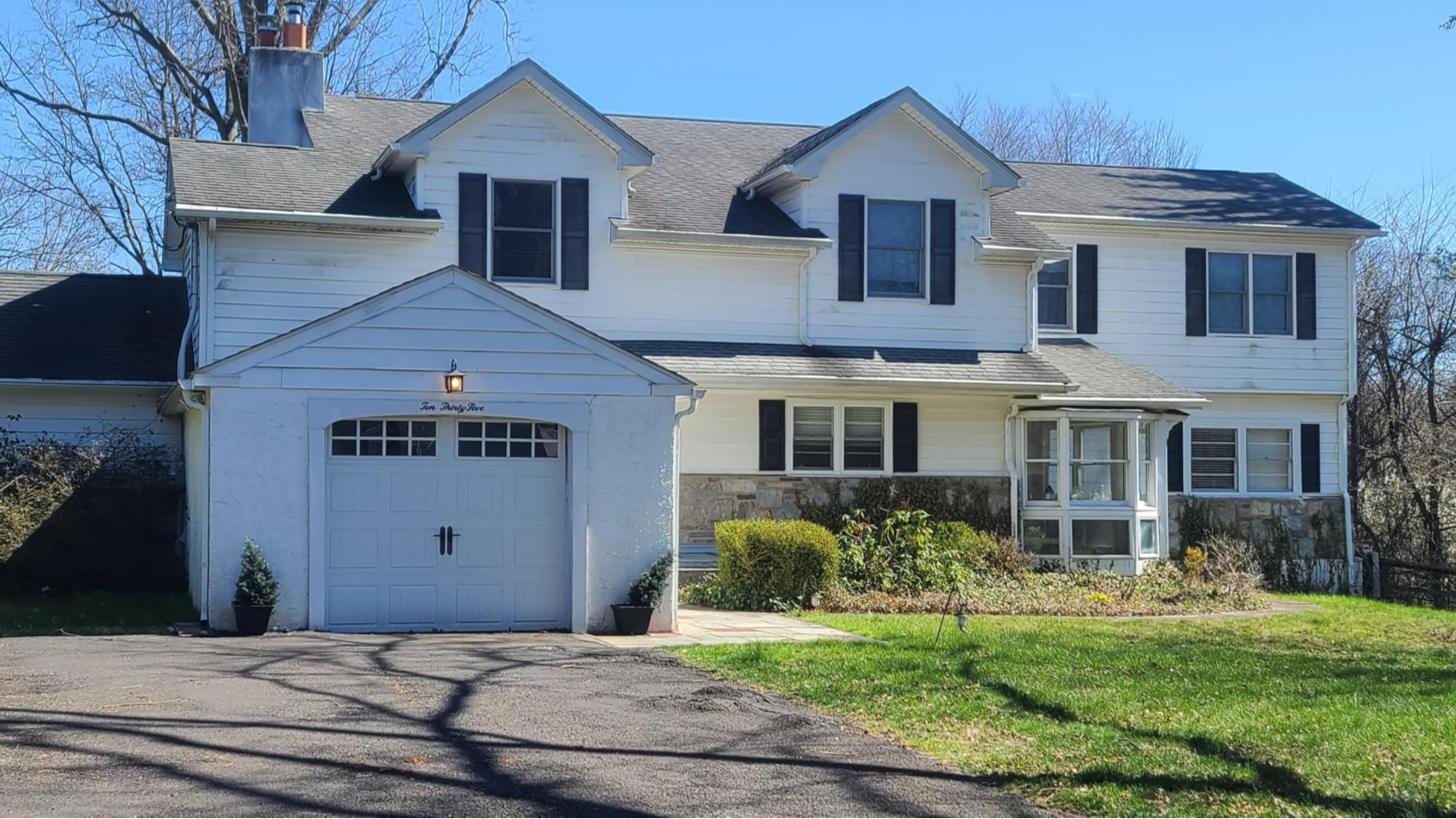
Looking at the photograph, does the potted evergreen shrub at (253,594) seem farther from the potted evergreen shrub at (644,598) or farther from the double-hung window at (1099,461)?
Answer: the double-hung window at (1099,461)

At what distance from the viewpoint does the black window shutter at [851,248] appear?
20.7m

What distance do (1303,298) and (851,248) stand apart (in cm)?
842

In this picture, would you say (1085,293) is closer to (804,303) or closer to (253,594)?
A: (804,303)

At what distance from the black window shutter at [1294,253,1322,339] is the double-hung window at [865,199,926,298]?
23.8 feet

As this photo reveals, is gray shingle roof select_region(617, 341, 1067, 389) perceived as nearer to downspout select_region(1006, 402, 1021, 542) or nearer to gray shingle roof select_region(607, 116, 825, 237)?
downspout select_region(1006, 402, 1021, 542)

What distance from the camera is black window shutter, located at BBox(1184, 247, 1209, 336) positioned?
24.0m

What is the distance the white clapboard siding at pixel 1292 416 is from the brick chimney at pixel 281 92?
574 inches

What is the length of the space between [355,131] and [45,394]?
18.4 ft

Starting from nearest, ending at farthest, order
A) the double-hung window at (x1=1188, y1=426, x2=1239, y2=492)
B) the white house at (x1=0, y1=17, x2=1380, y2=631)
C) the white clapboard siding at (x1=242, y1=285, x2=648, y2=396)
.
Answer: the white clapboard siding at (x1=242, y1=285, x2=648, y2=396), the white house at (x1=0, y1=17, x2=1380, y2=631), the double-hung window at (x1=1188, y1=426, x2=1239, y2=492)

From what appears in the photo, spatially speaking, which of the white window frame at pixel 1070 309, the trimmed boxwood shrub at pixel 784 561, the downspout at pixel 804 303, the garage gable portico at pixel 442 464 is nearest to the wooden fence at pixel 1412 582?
the white window frame at pixel 1070 309

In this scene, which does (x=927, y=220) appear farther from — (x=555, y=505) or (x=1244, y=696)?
(x=1244, y=696)

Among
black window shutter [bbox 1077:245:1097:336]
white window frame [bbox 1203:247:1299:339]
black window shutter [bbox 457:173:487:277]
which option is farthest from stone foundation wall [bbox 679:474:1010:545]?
white window frame [bbox 1203:247:1299:339]

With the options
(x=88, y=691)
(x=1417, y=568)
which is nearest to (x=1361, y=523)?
(x=1417, y=568)

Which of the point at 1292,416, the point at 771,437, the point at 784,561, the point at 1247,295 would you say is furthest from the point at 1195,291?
the point at 784,561
